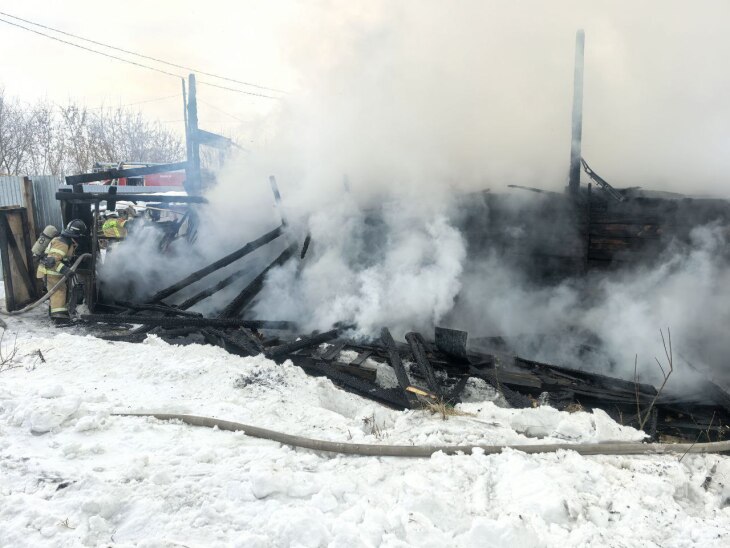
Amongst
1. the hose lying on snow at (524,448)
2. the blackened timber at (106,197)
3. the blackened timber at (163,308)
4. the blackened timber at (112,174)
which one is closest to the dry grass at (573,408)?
the hose lying on snow at (524,448)

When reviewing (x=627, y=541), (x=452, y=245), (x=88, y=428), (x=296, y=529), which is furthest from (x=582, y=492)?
(x=452, y=245)

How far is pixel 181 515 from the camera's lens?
2686 mm

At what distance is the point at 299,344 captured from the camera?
639 cm

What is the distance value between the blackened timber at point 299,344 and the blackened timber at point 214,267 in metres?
2.85

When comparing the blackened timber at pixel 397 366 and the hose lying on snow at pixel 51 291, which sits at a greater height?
the hose lying on snow at pixel 51 291

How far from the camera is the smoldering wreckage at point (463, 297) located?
566cm

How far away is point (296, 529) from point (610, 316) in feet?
22.3

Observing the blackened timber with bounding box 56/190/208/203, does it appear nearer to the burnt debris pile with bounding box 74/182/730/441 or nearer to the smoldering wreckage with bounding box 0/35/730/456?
the smoldering wreckage with bounding box 0/35/730/456

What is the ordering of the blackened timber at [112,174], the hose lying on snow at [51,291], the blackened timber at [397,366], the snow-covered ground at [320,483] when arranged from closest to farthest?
the snow-covered ground at [320,483] → the blackened timber at [397,366] → the hose lying on snow at [51,291] → the blackened timber at [112,174]

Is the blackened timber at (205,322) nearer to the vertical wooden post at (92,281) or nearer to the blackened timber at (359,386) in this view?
the blackened timber at (359,386)

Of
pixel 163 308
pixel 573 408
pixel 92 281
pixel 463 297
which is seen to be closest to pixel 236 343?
pixel 163 308

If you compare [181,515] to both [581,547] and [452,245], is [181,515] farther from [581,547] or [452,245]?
[452,245]

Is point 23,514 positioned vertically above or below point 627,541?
above

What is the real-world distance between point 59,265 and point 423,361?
6.96 metres
